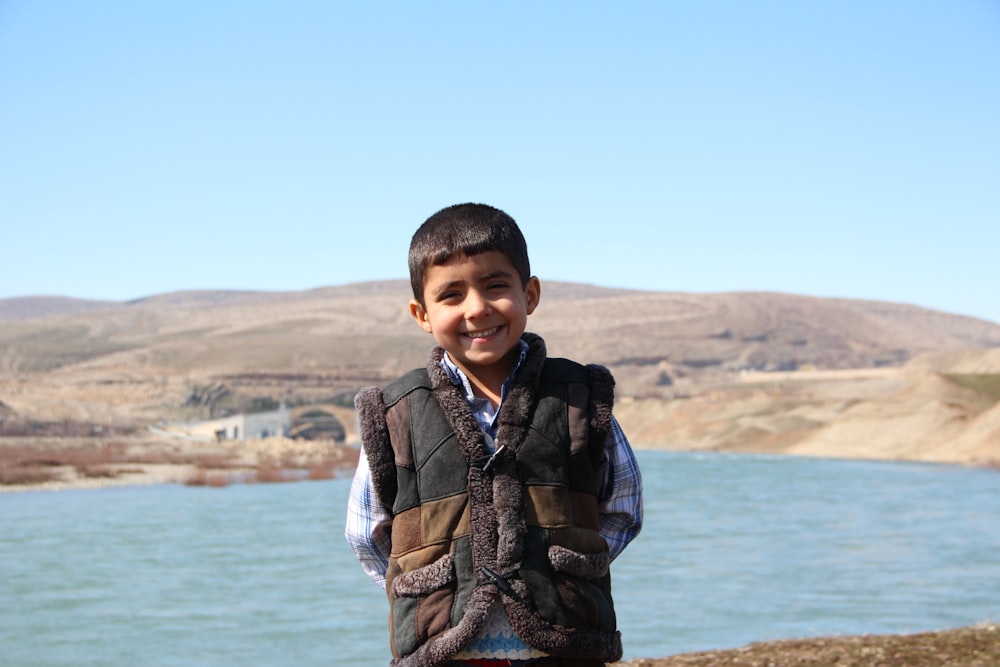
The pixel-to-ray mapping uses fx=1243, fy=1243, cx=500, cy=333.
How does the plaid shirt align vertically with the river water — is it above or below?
above

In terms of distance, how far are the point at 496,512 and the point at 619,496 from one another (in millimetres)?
377

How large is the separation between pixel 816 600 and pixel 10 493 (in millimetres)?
28872

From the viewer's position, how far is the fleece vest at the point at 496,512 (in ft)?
9.52

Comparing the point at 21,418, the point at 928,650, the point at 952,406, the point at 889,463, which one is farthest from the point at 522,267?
the point at 21,418

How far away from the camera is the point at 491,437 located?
303 centimetres

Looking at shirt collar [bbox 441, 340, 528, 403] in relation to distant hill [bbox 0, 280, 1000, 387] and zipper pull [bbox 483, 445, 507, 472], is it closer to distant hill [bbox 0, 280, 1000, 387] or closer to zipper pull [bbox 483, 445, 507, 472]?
zipper pull [bbox 483, 445, 507, 472]

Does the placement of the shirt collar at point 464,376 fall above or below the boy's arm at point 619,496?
above

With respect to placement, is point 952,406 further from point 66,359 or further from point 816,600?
point 66,359

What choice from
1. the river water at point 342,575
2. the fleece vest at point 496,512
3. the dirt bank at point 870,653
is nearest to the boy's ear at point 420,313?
the fleece vest at point 496,512

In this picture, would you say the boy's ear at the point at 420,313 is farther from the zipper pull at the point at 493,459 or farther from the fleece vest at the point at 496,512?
the zipper pull at the point at 493,459

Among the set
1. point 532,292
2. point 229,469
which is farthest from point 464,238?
point 229,469

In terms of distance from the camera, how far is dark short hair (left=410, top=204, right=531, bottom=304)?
3018 millimetres

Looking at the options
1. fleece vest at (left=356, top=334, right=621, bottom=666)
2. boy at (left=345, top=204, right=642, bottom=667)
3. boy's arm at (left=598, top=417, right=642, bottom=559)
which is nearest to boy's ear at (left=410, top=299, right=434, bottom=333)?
boy at (left=345, top=204, right=642, bottom=667)

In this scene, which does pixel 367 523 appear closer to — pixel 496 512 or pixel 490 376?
pixel 496 512
